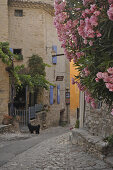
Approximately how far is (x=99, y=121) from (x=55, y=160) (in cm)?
231

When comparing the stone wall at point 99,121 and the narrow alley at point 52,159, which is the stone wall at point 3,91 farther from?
the stone wall at point 99,121

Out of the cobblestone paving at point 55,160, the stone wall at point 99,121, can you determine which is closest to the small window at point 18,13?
the stone wall at point 99,121

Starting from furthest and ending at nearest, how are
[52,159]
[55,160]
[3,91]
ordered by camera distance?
1. [3,91]
2. [52,159]
3. [55,160]

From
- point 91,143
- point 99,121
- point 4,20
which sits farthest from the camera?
point 4,20

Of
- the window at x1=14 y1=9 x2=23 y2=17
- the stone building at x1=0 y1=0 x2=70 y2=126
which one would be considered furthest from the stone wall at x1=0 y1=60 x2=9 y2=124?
the window at x1=14 y1=9 x2=23 y2=17

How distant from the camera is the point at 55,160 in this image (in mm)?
7457

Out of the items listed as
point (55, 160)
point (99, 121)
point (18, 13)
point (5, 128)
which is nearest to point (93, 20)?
point (55, 160)

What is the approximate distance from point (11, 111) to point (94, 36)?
12.1 meters

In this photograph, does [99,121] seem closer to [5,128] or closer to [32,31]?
[5,128]

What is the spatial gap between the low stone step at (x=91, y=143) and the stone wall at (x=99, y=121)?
0.82 ft

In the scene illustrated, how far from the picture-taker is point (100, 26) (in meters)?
3.67

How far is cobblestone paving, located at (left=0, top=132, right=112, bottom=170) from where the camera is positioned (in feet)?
22.0

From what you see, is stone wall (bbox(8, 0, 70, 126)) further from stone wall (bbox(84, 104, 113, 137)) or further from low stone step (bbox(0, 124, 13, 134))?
stone wall (bbox(84, 104, 113, 137))

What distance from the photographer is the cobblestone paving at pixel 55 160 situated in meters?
6.72
